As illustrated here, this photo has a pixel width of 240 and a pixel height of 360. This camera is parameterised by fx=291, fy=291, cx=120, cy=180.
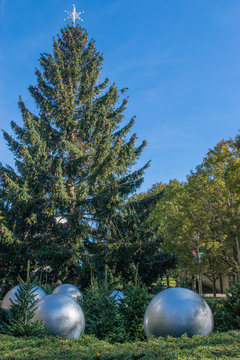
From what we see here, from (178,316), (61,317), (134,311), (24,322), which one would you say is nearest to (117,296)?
(134,311)

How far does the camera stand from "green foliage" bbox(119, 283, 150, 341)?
28.3ft

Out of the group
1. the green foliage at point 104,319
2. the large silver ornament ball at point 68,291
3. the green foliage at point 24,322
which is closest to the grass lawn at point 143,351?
the green foliage at point 24,322

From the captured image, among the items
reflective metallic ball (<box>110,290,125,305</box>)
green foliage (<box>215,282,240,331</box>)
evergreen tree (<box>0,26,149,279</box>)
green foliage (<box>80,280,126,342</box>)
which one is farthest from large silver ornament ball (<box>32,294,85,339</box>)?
evergreen tree (<box>0,26,149,279</box>)

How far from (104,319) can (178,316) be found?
2.54 meters

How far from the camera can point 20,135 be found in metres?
19.7

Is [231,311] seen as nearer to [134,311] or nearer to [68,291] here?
[134,311]

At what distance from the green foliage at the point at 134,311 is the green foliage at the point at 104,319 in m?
0.25

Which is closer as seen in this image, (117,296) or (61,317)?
(61,317)

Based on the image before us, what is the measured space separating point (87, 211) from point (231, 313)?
445 inches

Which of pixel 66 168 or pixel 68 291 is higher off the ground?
pixel 66 168

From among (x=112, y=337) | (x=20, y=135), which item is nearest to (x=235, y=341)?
(x=112, y=337)

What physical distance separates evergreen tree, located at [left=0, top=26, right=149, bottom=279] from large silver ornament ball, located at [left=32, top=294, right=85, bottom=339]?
26.7 ft

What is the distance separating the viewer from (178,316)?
663cm

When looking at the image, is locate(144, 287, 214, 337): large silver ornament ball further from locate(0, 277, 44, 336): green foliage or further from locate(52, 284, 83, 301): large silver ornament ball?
locate(52, 284, 83, 301): large silver ornament ball
